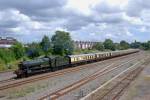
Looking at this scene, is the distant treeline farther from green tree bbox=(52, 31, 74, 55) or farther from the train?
the train

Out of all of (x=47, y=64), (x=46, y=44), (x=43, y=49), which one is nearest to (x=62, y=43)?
(x=46, y=44)

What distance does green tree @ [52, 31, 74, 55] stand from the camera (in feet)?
327

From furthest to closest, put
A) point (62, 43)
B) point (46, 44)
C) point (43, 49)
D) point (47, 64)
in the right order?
point (62, 43) < point (46, 44) < point (43, 49) < point (47, 64)

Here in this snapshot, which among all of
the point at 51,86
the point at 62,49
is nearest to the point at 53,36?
the point at 62,49

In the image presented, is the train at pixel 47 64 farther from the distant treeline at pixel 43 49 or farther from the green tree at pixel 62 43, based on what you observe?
the green tree at pixel 62 43

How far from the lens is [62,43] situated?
357 feet

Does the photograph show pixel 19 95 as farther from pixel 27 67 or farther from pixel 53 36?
pixel 53 36

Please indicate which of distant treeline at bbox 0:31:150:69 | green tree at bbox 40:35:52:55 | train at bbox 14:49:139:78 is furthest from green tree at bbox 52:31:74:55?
train at bbox 14:49:139:78

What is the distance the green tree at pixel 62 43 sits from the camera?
9955 cm

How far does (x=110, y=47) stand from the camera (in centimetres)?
19912

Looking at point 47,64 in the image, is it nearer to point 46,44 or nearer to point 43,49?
point 43,49

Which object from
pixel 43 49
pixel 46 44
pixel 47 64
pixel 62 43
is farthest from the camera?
pixel 62 43

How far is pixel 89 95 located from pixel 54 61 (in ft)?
69.1

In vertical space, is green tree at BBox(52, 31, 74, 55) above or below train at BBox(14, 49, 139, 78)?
above
